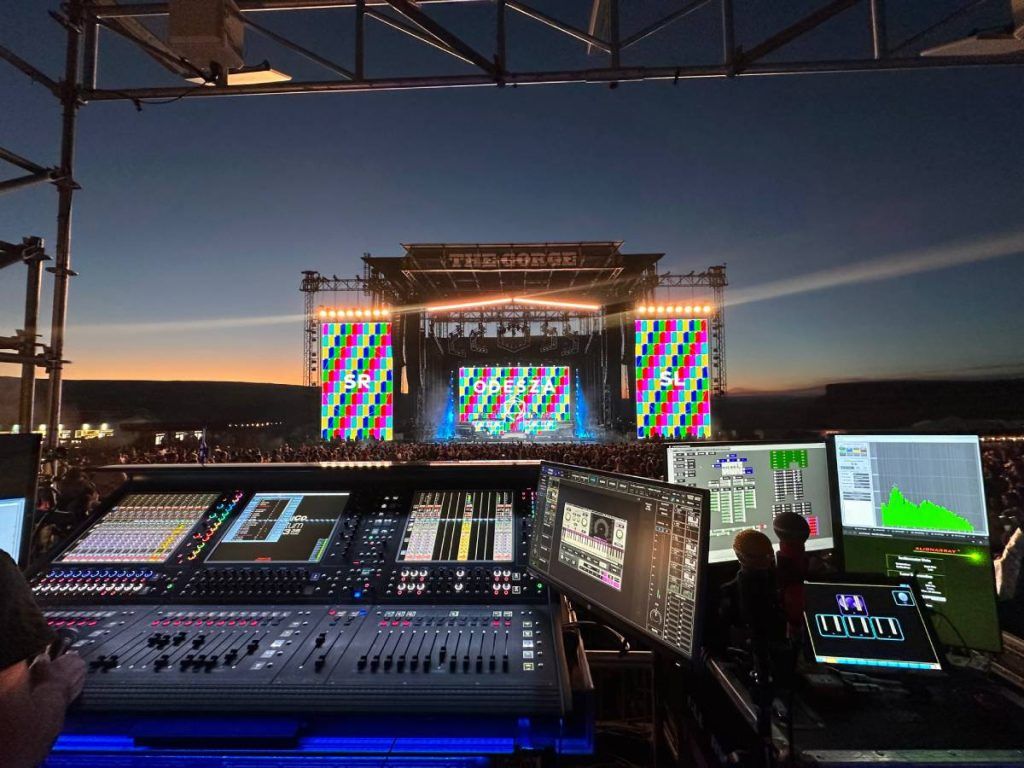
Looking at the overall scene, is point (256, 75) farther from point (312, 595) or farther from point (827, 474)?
point (827, 474)

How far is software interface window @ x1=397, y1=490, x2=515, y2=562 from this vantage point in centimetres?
188

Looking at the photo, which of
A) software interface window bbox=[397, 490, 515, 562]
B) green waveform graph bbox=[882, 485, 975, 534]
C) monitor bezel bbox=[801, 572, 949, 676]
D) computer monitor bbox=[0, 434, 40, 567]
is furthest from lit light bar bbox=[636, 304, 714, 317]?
computer monitor bbox=[0, 434, 40, 567]

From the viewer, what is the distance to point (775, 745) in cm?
112

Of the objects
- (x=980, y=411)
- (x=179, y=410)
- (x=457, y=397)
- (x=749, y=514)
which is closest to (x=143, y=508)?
(x=749, y=514)

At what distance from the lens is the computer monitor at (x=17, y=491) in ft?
5.82

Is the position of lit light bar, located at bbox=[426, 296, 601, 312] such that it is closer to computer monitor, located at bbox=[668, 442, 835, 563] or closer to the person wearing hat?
computer monitor, located at bbox=[668, 442, 835, 563]

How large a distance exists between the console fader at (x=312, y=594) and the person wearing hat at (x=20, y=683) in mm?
264

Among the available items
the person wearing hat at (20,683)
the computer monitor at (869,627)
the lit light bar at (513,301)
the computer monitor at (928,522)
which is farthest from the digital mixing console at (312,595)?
the lit light bar at (513,301)

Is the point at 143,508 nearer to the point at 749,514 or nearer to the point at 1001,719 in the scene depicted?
the point at 749,514

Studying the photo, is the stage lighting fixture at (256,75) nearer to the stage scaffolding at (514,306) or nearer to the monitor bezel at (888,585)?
the monitor bezel at (888,585)

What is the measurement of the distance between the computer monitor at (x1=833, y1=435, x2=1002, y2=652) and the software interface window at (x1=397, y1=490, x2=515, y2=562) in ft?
4.21

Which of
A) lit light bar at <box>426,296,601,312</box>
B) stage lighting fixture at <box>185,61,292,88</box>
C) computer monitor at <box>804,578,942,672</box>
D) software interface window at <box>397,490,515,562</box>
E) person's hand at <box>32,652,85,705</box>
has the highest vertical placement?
lit light bar at <box>426,296,601,312</box>

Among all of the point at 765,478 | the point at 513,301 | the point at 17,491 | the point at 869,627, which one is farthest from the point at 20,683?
the point at 513,301

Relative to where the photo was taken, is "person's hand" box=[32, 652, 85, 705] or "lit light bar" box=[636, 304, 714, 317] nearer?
"person's hand" box=[32, 652, 85, 705]
